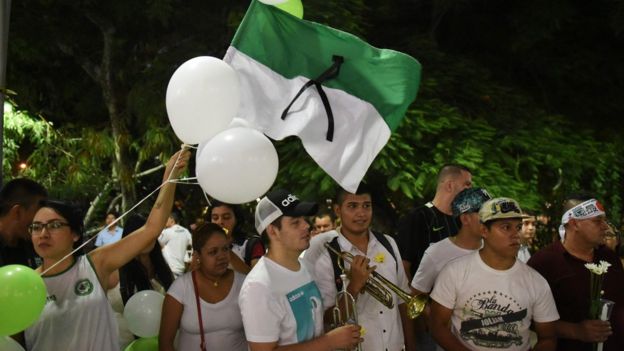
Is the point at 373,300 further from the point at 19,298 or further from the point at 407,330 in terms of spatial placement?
the point at 19,298

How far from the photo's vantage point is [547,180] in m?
10.3

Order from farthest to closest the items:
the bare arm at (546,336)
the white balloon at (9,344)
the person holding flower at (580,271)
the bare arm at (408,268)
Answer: the bare arm at (408,268) → the person holding flower at (580,271) → the bare arm at (546,336) → the white balloon at (9,344)

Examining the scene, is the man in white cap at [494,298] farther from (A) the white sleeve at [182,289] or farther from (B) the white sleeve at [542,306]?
(A) the white sleeve at [182,289]

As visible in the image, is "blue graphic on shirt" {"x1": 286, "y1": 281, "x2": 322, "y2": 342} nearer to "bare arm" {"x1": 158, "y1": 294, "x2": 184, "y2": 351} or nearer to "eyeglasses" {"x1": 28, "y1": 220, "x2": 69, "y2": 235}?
"bare arm" {"x1": 158, "y1": 294, "x2": 184, "y2": 351}

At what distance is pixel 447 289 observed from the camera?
14.0 feet

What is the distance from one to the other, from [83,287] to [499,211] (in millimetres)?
2439

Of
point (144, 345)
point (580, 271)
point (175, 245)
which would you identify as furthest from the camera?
point (175, 245)

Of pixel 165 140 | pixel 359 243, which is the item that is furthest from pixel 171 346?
pixel 165 140

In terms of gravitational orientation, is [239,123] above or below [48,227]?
above

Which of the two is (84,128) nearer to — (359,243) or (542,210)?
(542,210)

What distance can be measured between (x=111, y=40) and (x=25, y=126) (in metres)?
2.27

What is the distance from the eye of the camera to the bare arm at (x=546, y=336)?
427 centimetres

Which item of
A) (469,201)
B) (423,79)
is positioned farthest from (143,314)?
(423,79)

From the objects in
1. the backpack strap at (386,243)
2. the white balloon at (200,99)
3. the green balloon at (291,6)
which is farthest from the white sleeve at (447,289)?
Answer: the green balloon at (291,6)
